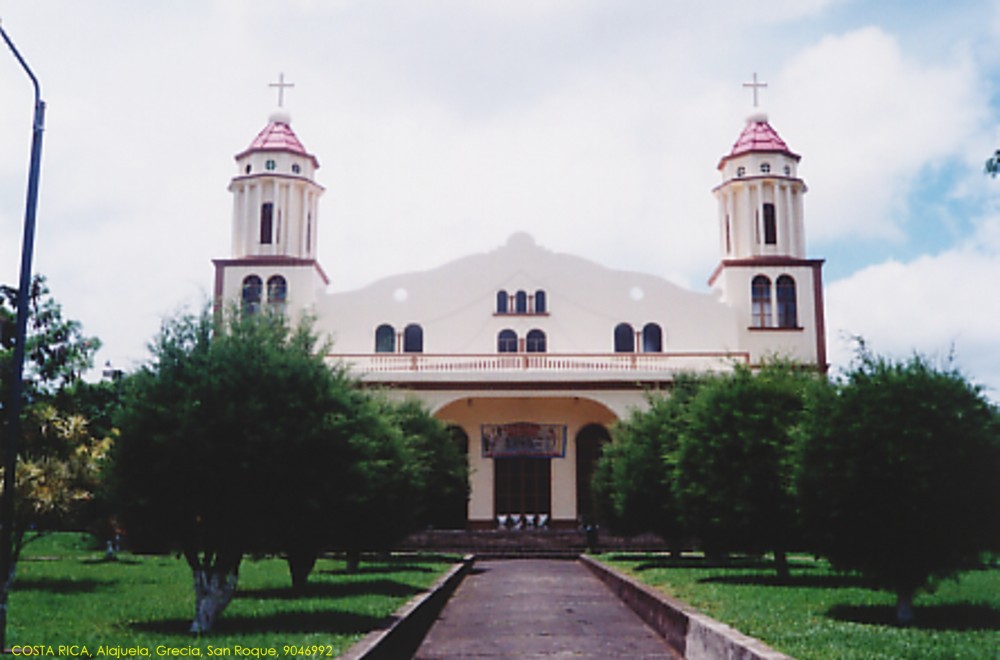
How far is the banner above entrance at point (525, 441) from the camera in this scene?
109 ft

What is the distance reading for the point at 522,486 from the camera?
33844 millimetres

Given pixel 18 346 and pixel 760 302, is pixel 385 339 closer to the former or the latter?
pixel 760 302

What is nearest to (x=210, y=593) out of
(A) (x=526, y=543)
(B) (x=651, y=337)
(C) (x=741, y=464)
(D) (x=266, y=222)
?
(C) (x=741, y=464)

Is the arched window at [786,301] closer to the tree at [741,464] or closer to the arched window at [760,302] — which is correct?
the arched window at [760,302]

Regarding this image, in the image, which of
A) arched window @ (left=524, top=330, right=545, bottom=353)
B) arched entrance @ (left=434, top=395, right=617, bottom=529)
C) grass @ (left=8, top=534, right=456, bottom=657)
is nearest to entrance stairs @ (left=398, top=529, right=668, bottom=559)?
arched entrance @ (left=434, top=395, right=617, bottom=529)

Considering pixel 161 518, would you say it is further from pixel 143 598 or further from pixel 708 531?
pixel 708 531

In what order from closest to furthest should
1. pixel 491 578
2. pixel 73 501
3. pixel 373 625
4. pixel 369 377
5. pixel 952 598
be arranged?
1. pixel 373 625
2. pixel 952 598
3. pixel 73 501
4. pixel 491 578
5. pixel 369 377

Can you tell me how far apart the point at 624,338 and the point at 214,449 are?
26058 mm

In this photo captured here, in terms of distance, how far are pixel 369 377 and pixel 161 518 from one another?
2155cm

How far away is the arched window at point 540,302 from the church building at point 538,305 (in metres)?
0.05

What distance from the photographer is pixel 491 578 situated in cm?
2033

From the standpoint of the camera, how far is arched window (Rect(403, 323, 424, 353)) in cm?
3503

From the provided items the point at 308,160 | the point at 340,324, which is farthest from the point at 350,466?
the point at 308,160

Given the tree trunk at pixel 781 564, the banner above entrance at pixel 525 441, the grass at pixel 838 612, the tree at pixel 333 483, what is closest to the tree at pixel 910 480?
the grass at pixel 838 612
